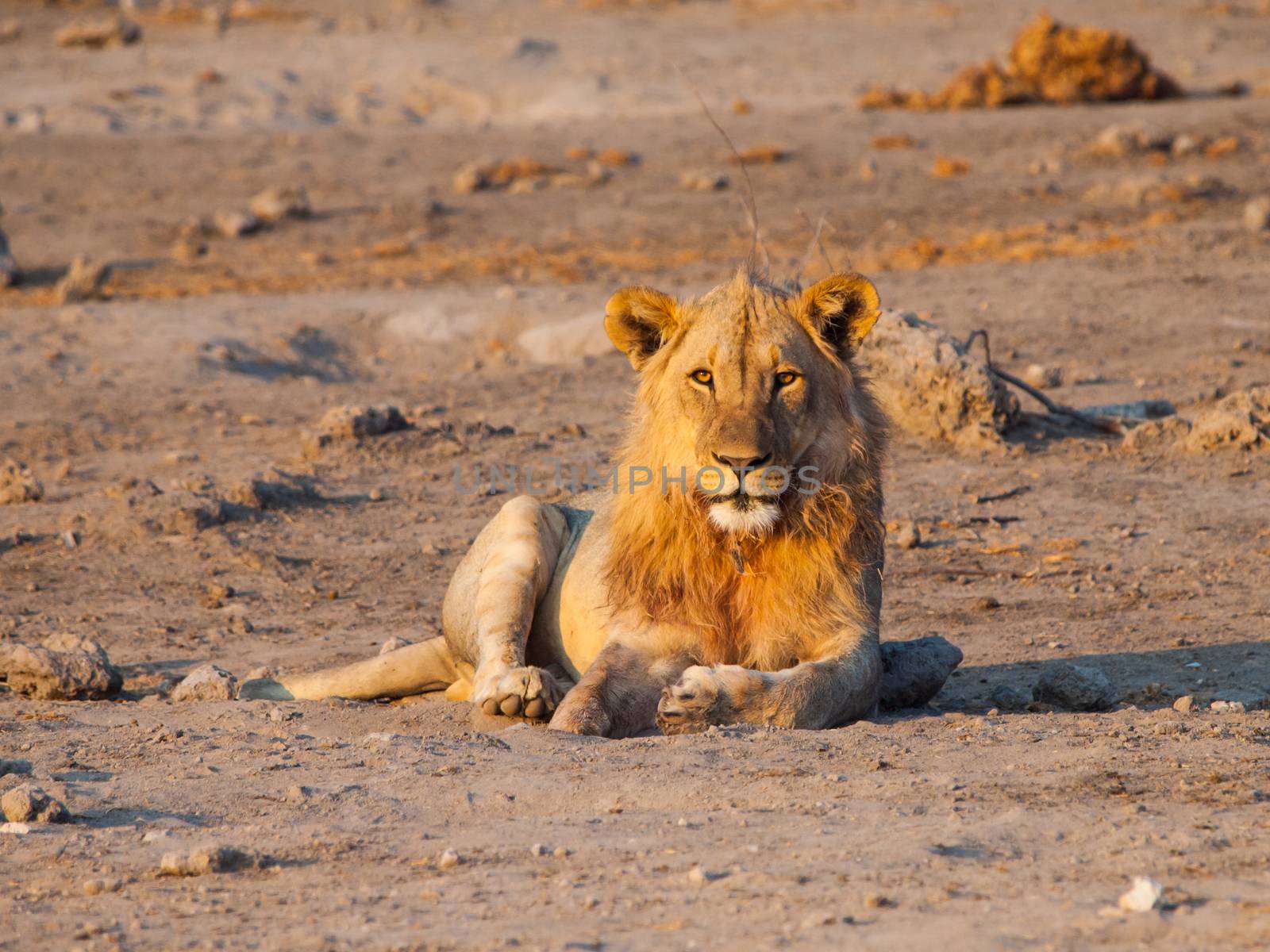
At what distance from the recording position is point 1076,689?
6453 millimetres

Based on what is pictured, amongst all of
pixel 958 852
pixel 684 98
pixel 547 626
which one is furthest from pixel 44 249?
pixel 958 852

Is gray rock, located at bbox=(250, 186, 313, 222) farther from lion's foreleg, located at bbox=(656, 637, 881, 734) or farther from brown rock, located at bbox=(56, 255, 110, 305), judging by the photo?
lion's foreleg, located at bbox=(656, 637, 881, 734)

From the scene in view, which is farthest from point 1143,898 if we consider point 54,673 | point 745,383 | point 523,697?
point 54,673

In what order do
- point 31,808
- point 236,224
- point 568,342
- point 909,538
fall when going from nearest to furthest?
point 31,808 < point 909,538 < point 568,342 < point 236,224

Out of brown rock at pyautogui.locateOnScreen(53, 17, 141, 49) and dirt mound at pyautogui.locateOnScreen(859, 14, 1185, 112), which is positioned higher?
dirt mound at pyautogui.locateOnScreen(859, 14, 1185, 112)

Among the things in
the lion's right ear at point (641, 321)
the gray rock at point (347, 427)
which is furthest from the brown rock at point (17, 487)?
the lion's right ear at point (641, 321)

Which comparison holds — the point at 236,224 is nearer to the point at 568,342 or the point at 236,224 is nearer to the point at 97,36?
the point at 568,342

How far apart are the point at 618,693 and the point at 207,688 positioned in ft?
5.94

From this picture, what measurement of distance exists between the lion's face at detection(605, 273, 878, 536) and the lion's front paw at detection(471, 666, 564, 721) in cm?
80

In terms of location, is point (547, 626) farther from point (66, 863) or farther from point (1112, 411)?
point (1112, 411)

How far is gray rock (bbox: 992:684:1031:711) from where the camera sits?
662 cm

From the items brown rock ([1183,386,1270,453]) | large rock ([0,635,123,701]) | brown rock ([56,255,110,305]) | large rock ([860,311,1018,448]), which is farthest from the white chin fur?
brown rock ([56,255,110,305])

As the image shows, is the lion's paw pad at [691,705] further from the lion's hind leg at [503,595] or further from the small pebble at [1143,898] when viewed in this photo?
the small pebble at [1143,898]

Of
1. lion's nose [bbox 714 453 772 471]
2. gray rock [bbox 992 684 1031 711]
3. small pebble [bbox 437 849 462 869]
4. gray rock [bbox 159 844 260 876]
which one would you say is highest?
lion's nose [bbox 714 453 772 471]
